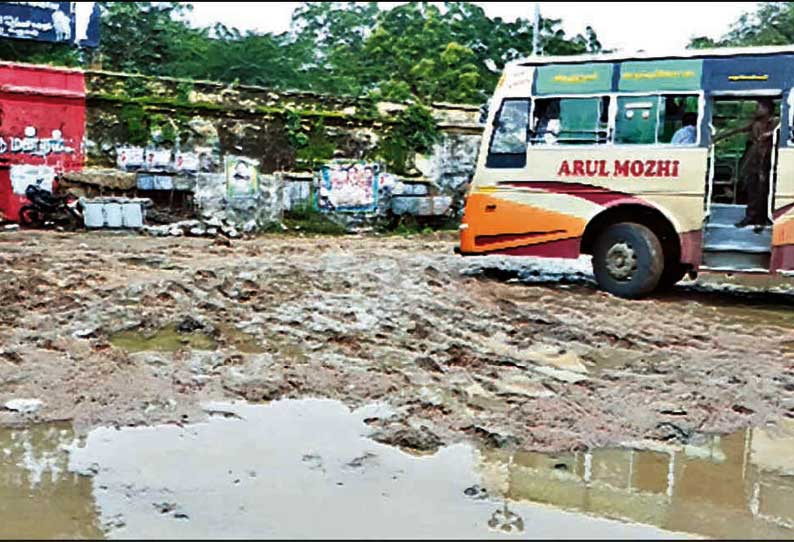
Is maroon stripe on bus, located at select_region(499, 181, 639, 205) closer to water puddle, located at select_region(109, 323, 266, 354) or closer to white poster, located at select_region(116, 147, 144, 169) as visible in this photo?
water puddle, located at select_region(109, 323, 266, 354)

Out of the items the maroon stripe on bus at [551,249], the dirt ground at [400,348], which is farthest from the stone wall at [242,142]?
the maroon stripe on bus at [551,249]

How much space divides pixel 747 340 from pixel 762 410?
2409 millimetres

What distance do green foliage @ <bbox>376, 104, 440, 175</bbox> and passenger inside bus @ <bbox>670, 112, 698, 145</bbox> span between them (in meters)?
10.3

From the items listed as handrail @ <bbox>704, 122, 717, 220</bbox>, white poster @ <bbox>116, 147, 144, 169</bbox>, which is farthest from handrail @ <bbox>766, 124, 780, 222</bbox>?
white poster @ <bbox>116, 147, 144, 169</bbox>

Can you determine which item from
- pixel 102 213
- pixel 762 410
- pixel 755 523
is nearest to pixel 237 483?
pixel 755 523

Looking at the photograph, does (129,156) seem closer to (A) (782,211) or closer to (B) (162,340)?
(B) (162,340)

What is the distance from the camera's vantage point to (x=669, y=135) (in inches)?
402

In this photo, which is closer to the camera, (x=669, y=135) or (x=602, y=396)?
(x=602, y=396)

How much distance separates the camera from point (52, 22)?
1841cm

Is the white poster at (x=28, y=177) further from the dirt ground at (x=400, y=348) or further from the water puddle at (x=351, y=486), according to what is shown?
the water puddle at (x=351, y=486)

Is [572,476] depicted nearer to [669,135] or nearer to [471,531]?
[471,531]

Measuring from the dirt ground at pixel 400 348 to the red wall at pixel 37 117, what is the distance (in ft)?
17.1

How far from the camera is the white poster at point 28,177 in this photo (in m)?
16.2

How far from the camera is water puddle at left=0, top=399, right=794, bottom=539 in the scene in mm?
3850
